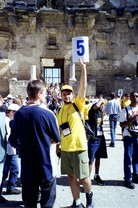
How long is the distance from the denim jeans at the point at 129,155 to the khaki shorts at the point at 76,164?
1630mm

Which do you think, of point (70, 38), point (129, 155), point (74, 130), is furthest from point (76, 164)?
point (70, 38)

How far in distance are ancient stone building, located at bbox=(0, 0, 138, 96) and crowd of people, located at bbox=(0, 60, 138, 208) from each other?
738 inches

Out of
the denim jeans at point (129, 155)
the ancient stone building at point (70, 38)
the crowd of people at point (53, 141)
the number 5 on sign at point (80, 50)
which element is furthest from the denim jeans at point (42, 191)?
the ancient stone building at point (70, 38)

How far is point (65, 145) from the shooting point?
461cm

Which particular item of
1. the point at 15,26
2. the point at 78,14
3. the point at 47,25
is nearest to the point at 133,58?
the point at 78,14

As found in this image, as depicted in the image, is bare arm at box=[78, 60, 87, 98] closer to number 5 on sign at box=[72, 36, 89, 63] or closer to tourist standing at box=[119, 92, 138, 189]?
number 5 on sign at box=[72, 36, 89, 63]

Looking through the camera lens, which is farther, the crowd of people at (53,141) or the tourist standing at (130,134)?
the tourist standing at (130,134)

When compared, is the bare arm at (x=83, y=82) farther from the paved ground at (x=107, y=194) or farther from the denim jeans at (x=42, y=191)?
the paved ground at (x=107, y=194)

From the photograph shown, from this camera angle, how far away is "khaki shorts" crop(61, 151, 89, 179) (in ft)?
14.8

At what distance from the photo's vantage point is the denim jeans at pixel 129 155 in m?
5.93

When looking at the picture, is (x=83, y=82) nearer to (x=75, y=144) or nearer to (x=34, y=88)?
(x=75, y=144)

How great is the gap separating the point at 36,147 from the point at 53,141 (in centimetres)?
26

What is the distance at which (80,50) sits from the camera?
4961mm

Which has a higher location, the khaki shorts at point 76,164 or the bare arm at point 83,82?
the bare arm at point 83,82
